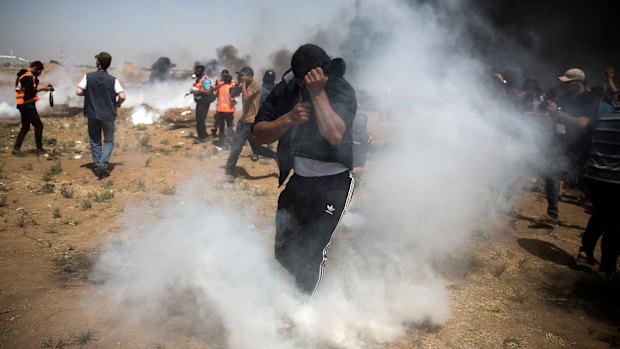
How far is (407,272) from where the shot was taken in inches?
158

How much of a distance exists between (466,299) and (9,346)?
3.57 meters

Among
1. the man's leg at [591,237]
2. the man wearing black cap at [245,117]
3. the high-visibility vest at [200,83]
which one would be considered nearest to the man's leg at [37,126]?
the high-visibility vest at [200,83]

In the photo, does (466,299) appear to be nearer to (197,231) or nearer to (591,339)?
(591,339)

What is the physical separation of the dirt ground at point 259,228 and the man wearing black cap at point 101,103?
44 centimetres

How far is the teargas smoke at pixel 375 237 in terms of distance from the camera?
9.38 feet

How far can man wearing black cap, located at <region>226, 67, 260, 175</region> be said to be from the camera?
7262 millimetres

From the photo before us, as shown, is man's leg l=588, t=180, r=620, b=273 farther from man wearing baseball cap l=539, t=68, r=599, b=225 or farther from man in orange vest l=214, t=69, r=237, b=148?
man in orange vest l=214, t=69, r=237, b=148

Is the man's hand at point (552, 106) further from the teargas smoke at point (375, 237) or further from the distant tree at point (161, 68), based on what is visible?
the distant tree at point (161, 68)

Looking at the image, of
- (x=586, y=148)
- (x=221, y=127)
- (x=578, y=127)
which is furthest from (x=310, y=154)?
(x=221, y=127)

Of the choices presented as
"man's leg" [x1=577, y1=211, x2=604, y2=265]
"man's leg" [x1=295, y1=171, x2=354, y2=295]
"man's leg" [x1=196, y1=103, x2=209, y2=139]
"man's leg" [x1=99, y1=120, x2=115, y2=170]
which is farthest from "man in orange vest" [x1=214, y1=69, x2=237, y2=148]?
"man's leg" [x1=577, y1=211, x2=604, y2=265]

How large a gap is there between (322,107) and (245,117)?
5.39m

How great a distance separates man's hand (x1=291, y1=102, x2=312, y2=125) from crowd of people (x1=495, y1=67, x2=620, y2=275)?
3459 mm

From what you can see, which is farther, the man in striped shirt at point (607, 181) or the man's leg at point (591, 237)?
the man's leg at point (591, 237)

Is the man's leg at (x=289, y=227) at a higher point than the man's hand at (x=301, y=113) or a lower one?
lower
